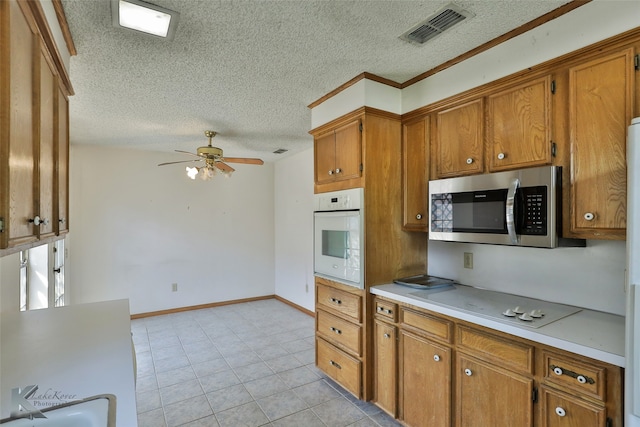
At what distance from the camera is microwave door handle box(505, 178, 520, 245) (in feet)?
5.75

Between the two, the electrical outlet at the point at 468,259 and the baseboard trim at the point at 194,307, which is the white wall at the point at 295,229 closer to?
the baseboard trim at the point at 194,307

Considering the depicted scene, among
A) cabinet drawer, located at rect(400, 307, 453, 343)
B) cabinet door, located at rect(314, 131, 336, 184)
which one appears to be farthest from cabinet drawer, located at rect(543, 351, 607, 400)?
cabinet door, located at rect(314, 131, 336, 184)

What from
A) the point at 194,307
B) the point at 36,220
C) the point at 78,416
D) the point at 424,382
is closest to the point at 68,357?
the point at 78,416

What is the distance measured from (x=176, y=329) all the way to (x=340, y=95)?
3759 millimetres

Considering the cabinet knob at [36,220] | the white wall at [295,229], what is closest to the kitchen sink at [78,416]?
the cabinet knob at [36,220]

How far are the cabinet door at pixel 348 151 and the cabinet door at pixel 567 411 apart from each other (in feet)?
5.60

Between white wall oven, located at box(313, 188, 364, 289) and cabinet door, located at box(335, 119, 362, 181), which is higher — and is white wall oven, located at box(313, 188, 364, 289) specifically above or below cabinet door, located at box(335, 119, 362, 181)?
below

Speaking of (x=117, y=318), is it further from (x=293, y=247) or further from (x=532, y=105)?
(x=293, y=247)

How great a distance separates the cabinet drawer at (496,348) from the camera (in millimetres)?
1539

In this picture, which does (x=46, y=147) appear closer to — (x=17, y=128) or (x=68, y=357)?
(x=17, y=128)

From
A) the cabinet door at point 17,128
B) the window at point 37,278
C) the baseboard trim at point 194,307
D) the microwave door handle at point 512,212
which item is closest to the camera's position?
the cabinet door at point 17,128

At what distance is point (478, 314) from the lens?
1.73 metres

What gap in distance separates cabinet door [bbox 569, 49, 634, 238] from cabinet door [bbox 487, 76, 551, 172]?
13 cm

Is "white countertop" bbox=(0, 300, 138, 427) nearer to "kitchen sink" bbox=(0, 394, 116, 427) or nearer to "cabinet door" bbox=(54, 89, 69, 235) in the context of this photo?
"kitchen sink" bbox=(0, 394, 116, 427)
